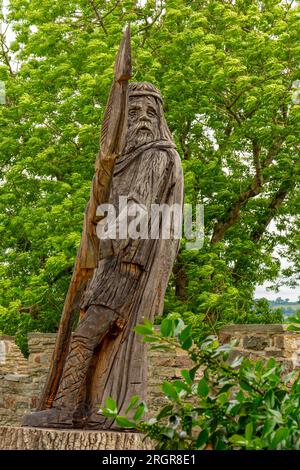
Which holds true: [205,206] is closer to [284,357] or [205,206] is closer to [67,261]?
[67,261]

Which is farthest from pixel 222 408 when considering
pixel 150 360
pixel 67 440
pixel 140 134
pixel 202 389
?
pixel 150 360

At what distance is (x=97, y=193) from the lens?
5.07 meters

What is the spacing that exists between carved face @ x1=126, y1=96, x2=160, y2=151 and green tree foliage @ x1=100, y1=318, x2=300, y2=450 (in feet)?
9.74

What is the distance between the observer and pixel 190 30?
555 inches

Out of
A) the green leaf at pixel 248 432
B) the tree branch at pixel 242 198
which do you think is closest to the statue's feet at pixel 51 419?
the green leaf at pixel 248 432

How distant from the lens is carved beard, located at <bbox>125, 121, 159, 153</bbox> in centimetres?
548

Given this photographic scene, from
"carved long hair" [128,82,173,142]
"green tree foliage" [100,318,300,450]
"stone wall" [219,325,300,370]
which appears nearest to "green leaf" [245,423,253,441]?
"green tree foliage" [100,318,300,450]

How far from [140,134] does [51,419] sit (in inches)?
66.2

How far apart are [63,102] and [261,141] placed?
9.58 ft

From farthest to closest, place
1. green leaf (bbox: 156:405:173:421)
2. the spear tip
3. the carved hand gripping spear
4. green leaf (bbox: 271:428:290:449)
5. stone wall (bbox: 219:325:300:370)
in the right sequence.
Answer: stone wall (bbox: 219:325:300:370), the carved hand gripping spear, the spear tip, green leaf (bbox: 156:405:173:421), green leaf (bbox: 271:428:290:449)

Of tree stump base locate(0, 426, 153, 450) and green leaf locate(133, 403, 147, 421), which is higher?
tree stump base locate(0, 426, 153, 450)

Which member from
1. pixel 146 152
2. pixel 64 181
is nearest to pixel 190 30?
pixel 64 181

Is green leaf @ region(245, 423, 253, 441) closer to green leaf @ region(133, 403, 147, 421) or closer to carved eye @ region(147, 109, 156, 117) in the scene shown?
green leaf @ region(133, 403, 147, 421)
